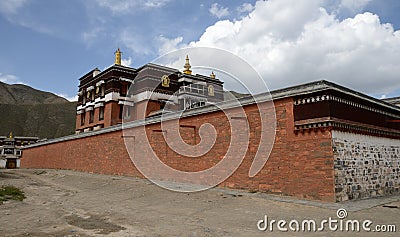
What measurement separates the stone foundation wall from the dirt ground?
581 mm

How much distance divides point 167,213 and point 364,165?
658 centimetres

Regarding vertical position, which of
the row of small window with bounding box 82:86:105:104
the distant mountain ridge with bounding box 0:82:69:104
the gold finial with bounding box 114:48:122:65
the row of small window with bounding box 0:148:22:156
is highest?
the distant mountain ridge with bounding box 0:82:69:104

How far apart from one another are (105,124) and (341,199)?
2228 centimetres

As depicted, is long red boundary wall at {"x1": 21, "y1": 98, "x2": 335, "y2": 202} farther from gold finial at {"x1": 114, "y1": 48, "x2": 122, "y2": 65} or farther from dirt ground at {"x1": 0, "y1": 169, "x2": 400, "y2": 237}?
gold finial at {"x1": 114, "y1": 48, "x2": 122, "y2": 65}

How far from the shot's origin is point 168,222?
7.16 metres

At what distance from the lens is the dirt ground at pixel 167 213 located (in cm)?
636

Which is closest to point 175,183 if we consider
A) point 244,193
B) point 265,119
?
point 244,193

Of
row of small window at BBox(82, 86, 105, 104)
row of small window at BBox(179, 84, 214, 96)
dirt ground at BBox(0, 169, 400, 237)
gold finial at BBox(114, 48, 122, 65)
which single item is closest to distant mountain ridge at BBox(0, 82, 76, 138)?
row of small window at BBox(82, 86, 105, 104)

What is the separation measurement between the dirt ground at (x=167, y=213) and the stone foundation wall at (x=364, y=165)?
1.91ft

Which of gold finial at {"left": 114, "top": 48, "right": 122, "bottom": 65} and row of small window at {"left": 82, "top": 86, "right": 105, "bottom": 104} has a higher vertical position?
gold finial at {"left": 114, "top": 48, "right": 122, "bottom": 65}

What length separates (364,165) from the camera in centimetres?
1041

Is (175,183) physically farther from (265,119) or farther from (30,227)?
(30,227)

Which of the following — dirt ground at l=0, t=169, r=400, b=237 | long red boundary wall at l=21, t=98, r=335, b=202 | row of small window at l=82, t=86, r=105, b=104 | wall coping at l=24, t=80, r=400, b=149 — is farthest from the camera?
row of small window at l=82, t=86, r=105, b=104

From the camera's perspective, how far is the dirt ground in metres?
6.36
